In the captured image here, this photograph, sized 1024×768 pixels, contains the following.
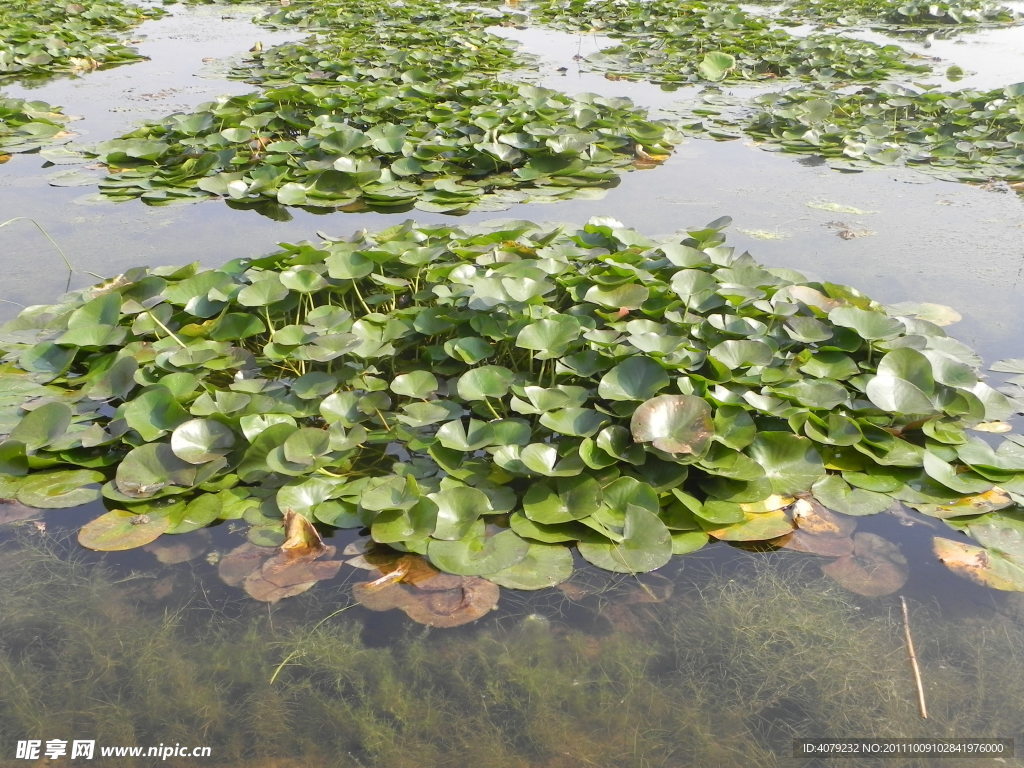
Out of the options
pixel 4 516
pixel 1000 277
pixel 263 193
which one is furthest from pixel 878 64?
pixel 4 516

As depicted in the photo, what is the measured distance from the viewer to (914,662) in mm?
1729

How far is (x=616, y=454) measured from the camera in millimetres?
2176

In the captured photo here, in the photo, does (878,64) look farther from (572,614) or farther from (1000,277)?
(572,614)

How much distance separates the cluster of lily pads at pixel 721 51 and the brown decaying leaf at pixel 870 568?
5801mm

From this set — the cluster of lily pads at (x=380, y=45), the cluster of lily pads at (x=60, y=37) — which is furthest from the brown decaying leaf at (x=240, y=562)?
the cluster of lily pads at (x=60, y=37)

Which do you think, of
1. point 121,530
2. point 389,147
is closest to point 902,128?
point 389,147

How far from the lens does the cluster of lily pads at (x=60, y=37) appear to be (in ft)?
23.7

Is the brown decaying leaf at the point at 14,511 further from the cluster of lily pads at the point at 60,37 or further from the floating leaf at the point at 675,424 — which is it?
the cluster of lily pads at the point at 60,37

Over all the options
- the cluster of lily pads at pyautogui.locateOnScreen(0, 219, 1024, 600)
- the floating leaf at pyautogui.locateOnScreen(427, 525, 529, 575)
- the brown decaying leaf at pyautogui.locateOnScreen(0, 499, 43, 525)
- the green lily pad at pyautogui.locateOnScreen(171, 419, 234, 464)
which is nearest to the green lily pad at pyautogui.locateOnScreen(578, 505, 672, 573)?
the cluster of lily pads at pyautogui.locateOnScreen(0, 219, 1024, 600)

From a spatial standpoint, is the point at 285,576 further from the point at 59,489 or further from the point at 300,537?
the point at 59,489

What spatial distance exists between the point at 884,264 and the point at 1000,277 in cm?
48

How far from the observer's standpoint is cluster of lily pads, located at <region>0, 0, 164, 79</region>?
7.22 metres

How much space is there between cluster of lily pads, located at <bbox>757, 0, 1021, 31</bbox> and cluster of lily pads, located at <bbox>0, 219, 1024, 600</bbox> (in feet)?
27.5

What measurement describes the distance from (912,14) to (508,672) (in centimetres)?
1048
